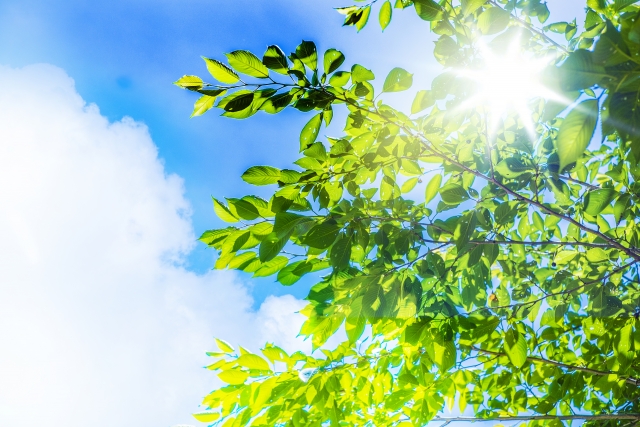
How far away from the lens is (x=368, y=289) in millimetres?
1647

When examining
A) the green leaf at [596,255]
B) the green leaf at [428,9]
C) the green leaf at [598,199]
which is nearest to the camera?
the green leaf at [428,9]

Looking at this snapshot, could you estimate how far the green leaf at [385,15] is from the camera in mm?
1970

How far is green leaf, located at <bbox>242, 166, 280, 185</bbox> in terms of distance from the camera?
154 centimetres

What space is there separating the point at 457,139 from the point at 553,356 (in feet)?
6.34

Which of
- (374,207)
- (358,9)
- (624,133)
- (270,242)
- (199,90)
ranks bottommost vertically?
(624,133)

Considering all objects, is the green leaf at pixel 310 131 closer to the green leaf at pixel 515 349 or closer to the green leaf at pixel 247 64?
the green leaf at pixel 247 64

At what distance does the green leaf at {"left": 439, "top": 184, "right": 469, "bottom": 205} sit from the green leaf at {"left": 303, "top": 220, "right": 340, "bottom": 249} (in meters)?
0.55

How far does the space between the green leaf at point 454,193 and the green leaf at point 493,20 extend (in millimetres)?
640

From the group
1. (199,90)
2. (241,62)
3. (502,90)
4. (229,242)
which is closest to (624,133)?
(502,90)

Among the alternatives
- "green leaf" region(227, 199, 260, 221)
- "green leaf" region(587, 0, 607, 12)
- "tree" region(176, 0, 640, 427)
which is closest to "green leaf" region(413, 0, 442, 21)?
"tree" region(176, 0, 640, 427)

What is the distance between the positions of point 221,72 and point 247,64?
0.10m

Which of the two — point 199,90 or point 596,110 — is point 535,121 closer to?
point 596,110

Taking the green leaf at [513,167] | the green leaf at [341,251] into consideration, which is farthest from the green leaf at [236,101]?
the green leaf at [513,167]

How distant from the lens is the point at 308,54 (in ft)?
4.41
